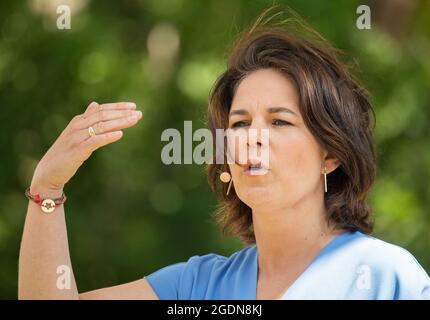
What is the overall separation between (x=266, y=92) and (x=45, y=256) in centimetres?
69

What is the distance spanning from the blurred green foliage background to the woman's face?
9.65 ft

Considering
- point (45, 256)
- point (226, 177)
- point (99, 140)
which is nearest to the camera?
point (99, 140)

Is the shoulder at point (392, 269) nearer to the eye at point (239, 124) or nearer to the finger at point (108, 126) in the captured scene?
the eye at point (239, 124)

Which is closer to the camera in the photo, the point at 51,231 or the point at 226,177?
the point at 51,231

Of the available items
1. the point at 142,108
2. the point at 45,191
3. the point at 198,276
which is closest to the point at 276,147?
the point at 198,276

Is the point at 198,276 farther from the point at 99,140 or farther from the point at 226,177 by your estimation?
the point at 99,140

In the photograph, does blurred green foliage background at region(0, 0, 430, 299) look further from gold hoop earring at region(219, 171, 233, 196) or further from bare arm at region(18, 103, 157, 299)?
bare arm at region(18, 103, 157, 299)

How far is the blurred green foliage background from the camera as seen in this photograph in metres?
5.27

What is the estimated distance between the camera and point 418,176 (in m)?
5.38

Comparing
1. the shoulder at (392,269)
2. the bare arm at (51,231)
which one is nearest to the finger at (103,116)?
the bare arm at (51,231)

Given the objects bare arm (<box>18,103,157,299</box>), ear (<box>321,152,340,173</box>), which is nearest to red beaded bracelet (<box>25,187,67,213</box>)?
bare arm (<box>18,103,157,299</box>)

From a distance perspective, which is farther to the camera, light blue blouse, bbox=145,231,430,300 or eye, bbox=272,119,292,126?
eye, bbox=272,119,292,126

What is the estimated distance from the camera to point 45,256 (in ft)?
6.98
